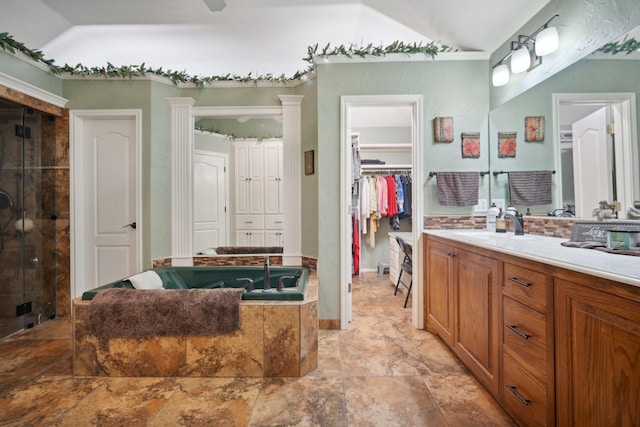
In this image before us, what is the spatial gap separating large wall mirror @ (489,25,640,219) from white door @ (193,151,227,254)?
113 inches

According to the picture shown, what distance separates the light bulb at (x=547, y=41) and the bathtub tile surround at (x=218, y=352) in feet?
8.04

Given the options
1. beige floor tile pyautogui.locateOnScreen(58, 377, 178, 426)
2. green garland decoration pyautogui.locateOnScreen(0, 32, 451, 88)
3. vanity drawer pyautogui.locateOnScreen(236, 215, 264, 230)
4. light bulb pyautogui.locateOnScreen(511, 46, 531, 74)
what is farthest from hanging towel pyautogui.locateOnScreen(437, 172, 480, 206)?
beige floor tile pyautogui.locateOnScreen(58, 377, 178, 426)

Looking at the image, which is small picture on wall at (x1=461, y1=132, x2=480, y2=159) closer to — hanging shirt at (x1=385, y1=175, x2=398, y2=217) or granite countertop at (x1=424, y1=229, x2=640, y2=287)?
granite countertop at (x1=424, y1=229, x2=640, y2=287)

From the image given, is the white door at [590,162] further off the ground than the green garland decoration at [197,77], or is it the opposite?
the green garland decoration at [197,77]

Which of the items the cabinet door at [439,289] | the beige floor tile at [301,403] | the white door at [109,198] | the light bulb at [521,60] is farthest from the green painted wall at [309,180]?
the white door at [109,198]

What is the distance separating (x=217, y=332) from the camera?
175 cm

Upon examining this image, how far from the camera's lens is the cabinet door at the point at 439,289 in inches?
79.2

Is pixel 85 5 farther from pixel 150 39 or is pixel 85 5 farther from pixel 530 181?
pixel 530 181

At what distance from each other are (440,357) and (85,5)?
4.19 m

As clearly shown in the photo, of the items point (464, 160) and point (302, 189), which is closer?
point (464, 160)

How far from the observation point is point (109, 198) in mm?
2936

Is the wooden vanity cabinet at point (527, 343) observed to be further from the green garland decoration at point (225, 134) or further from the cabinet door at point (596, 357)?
the green garland decoration at point (225, 134)

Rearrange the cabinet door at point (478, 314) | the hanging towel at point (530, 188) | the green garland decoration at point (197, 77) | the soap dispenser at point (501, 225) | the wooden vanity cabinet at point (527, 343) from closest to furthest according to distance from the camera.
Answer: the wooden vanity cabinet at point (527, 343) → the cabinet door at point (478, 314) → the hanging towel at point (530, 188) → the soap dispenser at point (501, 225) → the green garland decoration at point (197, 77)

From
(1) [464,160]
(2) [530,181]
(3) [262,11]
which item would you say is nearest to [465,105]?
(1) [464,160]
